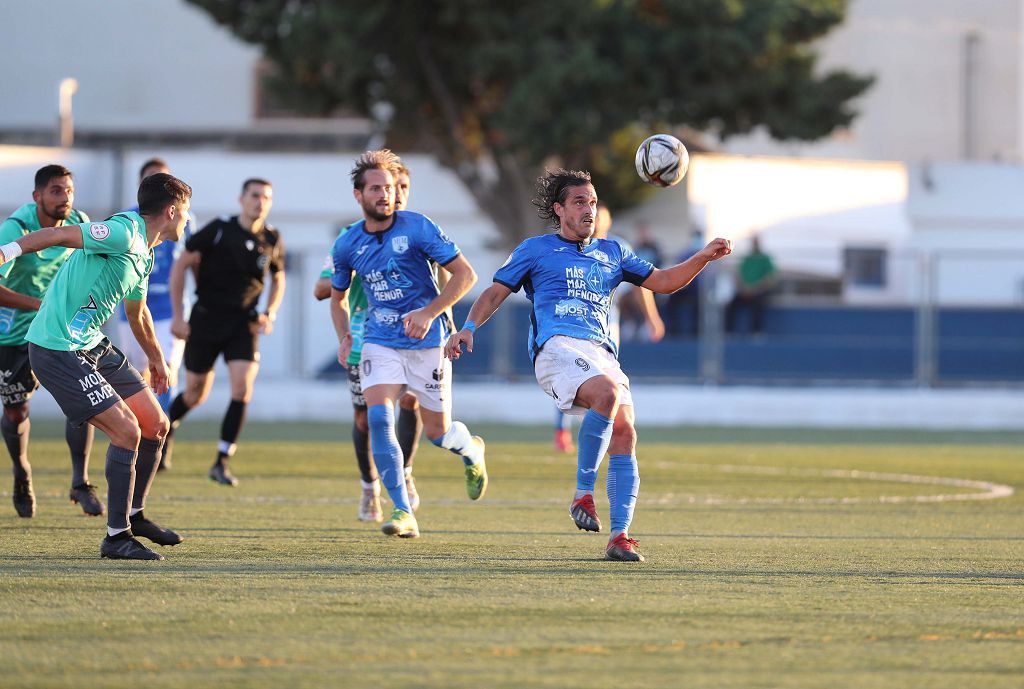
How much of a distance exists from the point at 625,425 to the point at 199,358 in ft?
16.6

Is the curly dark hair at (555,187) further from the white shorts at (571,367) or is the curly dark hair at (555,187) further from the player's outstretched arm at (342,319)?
the player's outstretched arm at (342,319)

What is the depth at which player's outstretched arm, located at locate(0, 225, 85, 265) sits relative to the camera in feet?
23.9

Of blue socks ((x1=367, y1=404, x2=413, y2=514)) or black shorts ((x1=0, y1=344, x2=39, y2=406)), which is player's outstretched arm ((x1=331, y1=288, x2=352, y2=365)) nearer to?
blue socks ((x1=367, y1=404, x2=413, y2=514))

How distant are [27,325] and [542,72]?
2223 cm

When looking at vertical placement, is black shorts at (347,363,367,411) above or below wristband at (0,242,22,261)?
below

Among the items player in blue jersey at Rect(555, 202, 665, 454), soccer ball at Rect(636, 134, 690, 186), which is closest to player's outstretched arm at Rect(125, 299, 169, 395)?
soccer ball at Rect(636, 134, 690, 186)

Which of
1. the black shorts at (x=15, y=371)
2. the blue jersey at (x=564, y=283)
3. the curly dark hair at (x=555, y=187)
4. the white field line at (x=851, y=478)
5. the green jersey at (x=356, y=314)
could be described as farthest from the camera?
the white field line at (x=851, y=478)

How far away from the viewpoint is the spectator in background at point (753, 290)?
23859 mm

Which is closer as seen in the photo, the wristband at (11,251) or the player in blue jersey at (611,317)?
the wristband at (11,251)

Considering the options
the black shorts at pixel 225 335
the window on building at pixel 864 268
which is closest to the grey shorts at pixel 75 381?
the black shorts at pixel 225 335

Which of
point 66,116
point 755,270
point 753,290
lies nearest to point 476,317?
point 755,270

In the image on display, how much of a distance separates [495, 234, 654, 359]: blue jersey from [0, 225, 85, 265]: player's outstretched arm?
2.12 m

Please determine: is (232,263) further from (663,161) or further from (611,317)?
(663,161)

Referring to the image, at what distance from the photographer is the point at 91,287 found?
25.3 feet
